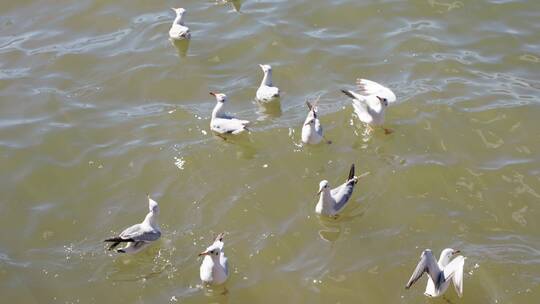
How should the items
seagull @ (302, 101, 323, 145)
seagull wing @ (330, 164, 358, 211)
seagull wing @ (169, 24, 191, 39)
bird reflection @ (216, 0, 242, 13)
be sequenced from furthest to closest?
1. bird reflection @ (216, 0, 242, 13)
2. seagull wing @ (169, 24, 191, 39)
3. seagull @ (302, 101, 323, 145)
4. seagull wing @ (330, 164, 358, 211)

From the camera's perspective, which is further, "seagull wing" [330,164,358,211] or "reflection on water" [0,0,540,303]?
"seagull wing" [330,164,358,211]

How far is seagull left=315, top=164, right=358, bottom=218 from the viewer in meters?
10.6

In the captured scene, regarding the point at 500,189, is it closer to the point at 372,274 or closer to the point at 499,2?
the point at 372,274

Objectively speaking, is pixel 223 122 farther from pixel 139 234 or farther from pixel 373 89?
pixel 139 234

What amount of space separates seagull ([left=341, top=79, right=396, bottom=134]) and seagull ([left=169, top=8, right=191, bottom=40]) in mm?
4099

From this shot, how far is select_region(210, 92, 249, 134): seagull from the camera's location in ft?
40.5

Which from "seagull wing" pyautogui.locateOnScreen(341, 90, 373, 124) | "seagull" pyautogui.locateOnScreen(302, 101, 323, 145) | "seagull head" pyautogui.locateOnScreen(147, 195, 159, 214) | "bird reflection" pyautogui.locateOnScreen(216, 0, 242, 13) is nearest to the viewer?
"seagull head" pyautogui.locateOnScreen(147, 195, 159, 214)

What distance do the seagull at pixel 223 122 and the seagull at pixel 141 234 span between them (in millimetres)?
2465

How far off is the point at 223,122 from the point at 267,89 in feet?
4.19

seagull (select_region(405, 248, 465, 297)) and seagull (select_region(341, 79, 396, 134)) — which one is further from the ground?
seagull (select_region(341, 79, 396, 134))

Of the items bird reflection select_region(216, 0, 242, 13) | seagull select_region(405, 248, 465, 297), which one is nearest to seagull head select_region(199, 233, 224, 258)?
seagull select_region(405, 248, 465, 297)

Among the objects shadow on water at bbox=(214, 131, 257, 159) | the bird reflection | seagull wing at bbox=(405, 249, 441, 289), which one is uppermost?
the bird reflection

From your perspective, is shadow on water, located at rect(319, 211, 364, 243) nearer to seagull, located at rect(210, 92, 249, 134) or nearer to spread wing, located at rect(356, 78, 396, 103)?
seagull, located at rect(210, 92, 249, 134)

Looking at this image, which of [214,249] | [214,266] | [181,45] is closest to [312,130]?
[214,249]
